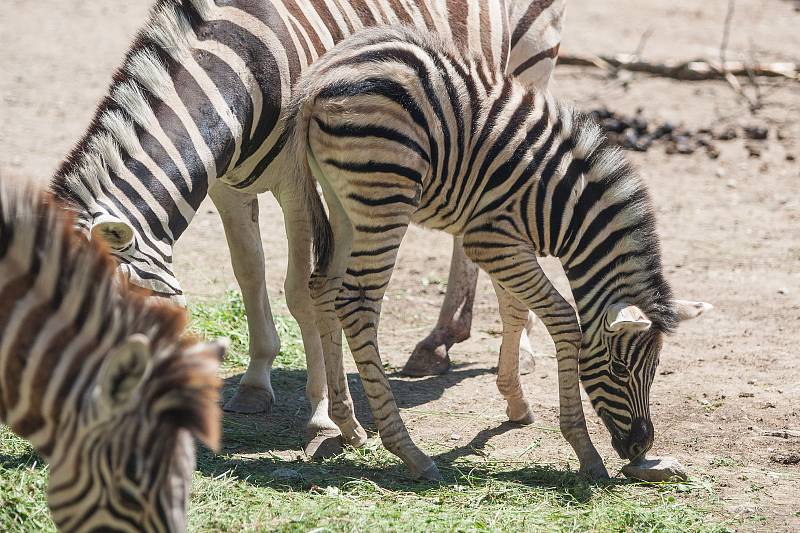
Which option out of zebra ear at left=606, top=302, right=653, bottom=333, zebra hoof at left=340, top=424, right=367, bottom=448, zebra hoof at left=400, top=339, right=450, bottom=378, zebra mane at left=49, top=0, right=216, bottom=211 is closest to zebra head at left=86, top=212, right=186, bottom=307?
zebra mane at left=49, top=0, right=216, bottom=211

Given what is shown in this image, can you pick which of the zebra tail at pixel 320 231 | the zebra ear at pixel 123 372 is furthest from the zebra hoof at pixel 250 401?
the zebra ear at pixel 123 372

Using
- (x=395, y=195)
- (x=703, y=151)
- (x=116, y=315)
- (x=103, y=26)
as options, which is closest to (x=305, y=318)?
(x=395, y=195)

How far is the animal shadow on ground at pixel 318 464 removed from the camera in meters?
5.73

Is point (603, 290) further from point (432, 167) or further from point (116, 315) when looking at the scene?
point (116, 315)

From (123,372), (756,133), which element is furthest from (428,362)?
(756,133)

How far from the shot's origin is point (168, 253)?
545 cm

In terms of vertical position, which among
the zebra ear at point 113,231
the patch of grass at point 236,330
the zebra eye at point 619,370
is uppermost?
the zebra ear at point 113,231

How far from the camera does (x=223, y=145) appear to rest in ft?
19.1

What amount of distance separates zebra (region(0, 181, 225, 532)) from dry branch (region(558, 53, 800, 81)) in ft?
38.9

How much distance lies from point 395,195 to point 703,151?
8.10m

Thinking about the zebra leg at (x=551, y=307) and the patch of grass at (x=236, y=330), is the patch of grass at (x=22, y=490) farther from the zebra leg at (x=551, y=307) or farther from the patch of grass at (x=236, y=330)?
the zebra leg at (x=551, y=307)

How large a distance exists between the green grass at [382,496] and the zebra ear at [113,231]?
4.16 feet

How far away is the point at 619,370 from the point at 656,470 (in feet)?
2.05

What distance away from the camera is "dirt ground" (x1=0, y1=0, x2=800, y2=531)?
21.9 feet
